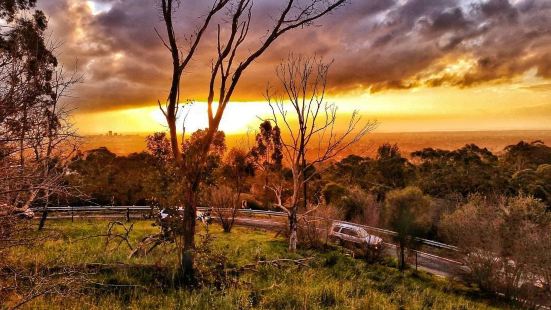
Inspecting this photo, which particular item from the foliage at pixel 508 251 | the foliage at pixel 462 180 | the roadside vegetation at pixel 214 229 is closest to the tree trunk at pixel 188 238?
the roadside vegetation at pixel 214 229

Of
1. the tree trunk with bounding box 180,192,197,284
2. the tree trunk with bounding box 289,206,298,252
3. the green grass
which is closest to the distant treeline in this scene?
→ the tree trunk with bounding box 289,206,298,252

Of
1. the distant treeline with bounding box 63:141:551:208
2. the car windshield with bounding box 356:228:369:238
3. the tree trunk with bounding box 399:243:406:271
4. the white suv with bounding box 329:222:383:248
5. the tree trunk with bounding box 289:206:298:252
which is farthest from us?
the distant treeline with bounding box 63:141:551:208

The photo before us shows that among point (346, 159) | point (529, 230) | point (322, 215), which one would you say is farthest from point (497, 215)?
point (346, 159)

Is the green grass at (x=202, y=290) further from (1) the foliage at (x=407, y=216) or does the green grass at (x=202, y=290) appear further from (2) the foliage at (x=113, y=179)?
(2) the foliage at (x=113, y=179)

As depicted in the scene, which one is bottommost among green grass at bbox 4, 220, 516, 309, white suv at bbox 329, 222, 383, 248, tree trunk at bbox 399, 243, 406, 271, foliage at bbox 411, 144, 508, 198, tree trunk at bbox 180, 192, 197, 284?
tree trunk at bbox 399, 243, 406, 271

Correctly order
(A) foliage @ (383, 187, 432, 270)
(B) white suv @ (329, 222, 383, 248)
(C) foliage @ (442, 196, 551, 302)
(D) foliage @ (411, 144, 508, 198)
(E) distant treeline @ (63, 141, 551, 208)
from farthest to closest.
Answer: (D) foliage @ (411, 144, 508, 198) → (E) distant treeline @ (63, 141, 551, 208) → (A) foliage @ (383, 187, 432, 270) → (B) white suv @ (329, 222, 383, 248) → (C) foliage @ (442, 196, 551, 302)

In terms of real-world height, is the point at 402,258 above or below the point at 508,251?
below

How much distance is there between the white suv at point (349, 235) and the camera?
2797 centimetres

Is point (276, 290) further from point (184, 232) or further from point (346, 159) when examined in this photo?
point (346, 159)

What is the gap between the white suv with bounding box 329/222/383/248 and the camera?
28.0 metres

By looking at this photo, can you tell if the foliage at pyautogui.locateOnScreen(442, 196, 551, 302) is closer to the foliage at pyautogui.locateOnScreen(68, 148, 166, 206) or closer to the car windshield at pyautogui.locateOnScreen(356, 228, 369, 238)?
the car windshield at pyautogui.locateOnScreen(356, 228, 369, 238)

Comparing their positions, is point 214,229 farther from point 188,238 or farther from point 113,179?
point 188,238

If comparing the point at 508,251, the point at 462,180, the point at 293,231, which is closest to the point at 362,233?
the point at 508,251

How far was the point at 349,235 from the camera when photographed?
29.0 meters
